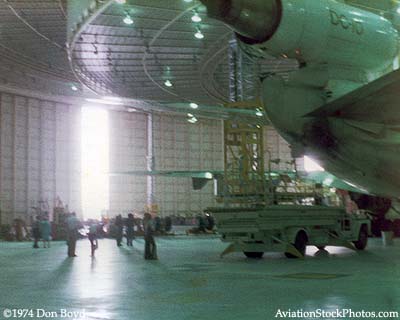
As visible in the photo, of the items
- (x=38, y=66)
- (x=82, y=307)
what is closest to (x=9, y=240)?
(x=38, y=66)

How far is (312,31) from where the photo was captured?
10047mm

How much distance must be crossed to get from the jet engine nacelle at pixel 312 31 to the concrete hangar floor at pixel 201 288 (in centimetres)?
428

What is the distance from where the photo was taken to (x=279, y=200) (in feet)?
61.7

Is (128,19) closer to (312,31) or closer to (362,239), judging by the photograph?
(362,239)

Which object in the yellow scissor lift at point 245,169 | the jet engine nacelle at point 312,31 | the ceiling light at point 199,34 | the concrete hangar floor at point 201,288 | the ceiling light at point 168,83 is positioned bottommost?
the concrete hangar floor at point 201,288

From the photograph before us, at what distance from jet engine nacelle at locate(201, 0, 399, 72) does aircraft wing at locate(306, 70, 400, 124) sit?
115cm

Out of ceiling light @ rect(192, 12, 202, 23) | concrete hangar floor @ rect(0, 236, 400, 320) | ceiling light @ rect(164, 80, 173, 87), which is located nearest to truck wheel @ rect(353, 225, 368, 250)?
concrete hangar floor @ rect(0, 236, 400, 320)

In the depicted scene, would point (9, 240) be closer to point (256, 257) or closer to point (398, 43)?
point (256, 257)

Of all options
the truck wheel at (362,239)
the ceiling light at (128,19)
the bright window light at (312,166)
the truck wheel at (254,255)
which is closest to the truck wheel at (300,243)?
the truck wheel at (254,255)

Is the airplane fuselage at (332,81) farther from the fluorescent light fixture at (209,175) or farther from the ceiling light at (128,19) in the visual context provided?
the ceiling light at (128,19)

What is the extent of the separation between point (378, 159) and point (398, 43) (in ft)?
8.19

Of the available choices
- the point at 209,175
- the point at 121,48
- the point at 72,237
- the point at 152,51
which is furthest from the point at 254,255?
the point at 121,48

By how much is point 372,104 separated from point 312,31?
1.66m

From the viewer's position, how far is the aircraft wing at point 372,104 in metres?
9.13
